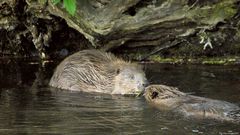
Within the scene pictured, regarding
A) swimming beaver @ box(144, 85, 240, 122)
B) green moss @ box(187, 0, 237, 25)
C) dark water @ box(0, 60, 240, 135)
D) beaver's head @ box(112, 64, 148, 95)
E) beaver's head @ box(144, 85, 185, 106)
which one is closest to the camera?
dark water @ box(0, 60, 240, 135)

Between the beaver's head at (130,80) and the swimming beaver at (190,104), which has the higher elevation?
the beaver's head at (130,80)

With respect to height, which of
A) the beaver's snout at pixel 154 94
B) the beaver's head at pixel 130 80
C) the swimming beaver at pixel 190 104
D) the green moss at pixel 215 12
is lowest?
the swimming beaver at pixel 190 104

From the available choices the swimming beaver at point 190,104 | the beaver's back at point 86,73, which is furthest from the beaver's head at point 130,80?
the swimming beaver at point 190,104

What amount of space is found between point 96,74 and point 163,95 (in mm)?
1784

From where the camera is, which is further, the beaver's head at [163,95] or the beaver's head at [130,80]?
the beaver's head at [130,80]

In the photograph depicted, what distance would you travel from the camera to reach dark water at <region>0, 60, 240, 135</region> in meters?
5.93

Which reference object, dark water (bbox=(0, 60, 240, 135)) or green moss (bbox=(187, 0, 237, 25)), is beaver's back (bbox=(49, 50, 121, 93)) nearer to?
dark water (bbox=(0, 60, 240, 135))

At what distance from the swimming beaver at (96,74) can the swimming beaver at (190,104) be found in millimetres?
1107

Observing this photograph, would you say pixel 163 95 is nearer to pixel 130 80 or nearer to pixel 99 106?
pixel 99 106

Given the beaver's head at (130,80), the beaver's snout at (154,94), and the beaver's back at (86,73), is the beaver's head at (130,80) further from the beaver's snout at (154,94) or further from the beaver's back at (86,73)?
the beaver's snout at (154,94)

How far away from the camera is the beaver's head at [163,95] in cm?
706

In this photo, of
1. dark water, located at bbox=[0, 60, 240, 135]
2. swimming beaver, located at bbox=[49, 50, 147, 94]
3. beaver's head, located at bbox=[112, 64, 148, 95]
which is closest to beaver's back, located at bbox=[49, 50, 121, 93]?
swimming beaver, located at bbox=[49, 50, 147, 94]

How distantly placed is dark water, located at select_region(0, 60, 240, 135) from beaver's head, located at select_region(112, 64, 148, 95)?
259 mm

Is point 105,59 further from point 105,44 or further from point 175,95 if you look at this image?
point 175,95
